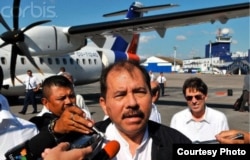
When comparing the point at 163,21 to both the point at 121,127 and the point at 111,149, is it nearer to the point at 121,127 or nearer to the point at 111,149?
the point at 121,127

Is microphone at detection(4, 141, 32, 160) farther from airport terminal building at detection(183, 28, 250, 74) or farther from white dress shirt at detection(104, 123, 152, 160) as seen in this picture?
airport terminal building at detection(183, 28, 250, 74)

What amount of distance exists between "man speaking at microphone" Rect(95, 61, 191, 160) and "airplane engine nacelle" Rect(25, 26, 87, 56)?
12074 millimetres

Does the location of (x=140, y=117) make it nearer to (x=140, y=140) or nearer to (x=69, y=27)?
(x=140, y=140)

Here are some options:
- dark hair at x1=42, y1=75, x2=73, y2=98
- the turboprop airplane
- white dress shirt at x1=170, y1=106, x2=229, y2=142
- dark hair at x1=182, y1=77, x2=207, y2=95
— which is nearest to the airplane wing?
the turboprop airplane

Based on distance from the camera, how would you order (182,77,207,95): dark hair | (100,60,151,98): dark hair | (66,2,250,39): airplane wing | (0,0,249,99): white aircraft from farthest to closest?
(66,2,250,39): airplane wing
(0,0,249,99): white aircraft
(182,77,207,95): dark hair
(100,60,151,98): dark hair

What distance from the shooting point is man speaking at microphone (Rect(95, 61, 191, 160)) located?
1.30m

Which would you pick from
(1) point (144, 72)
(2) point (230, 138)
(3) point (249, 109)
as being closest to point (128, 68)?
(1) point (144, 72)

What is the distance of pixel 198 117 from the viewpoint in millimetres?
3076

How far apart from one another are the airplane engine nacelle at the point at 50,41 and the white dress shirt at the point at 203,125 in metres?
10.7

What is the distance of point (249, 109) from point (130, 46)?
9573 mm

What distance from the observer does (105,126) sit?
150 cm

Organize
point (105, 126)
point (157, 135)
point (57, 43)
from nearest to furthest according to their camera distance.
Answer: point (157, 135) → point (105, 126) → point (57, 43)

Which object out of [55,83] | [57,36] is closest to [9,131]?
[55,83]

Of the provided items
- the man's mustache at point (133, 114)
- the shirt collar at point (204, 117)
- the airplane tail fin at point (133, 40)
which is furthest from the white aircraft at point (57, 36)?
the man's mustache at point (133, 114)
